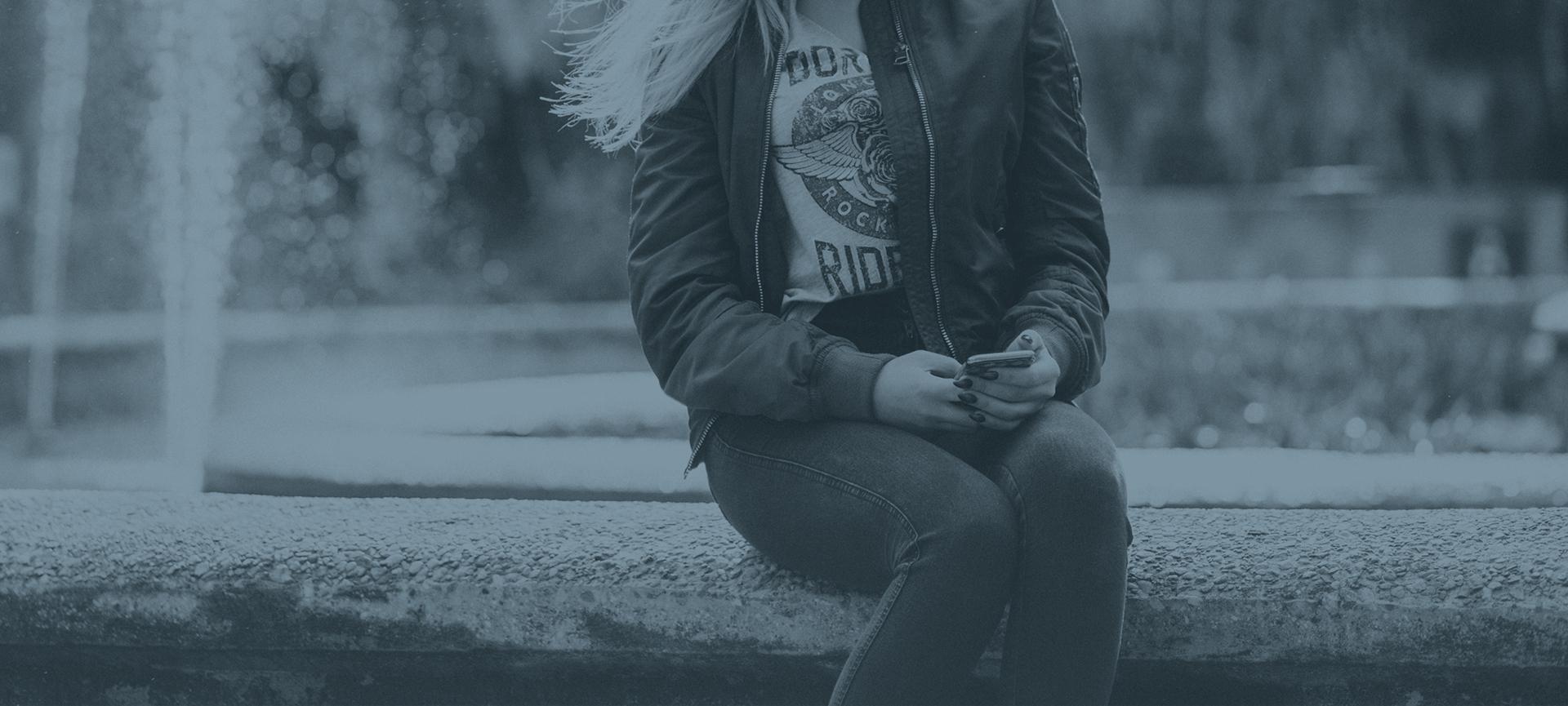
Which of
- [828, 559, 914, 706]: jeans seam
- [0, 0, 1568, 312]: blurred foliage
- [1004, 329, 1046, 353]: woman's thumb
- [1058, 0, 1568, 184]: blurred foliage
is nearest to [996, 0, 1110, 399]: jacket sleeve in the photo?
[1004, 329, 1046, 353]: woman's thumb

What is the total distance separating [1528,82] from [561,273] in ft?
18.6

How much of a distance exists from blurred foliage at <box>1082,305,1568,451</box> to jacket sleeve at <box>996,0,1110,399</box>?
2599 millimetres

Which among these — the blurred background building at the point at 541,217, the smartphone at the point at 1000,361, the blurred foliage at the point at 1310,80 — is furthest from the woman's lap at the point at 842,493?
the blurred foliage at the point at 1310,80

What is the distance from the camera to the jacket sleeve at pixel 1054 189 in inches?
80.9

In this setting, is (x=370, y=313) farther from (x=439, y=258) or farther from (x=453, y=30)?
(x=453, y=30)

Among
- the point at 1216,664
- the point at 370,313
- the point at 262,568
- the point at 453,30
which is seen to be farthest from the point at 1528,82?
the point at 262,568

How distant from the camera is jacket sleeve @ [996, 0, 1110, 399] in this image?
2.05 metres

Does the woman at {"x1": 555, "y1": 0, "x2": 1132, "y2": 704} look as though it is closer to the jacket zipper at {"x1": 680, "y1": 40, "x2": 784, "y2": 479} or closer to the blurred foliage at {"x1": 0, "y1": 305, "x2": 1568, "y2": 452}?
the jacket zipper at {"x1": 680, "y1": 40, "x2": 784, "y2": 479}

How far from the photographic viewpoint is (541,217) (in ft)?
30.5

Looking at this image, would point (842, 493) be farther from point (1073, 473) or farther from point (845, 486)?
point (1073, 473)

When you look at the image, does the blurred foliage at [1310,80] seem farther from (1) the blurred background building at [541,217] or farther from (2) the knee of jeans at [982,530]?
(2) the knee of jeans at [982,530]

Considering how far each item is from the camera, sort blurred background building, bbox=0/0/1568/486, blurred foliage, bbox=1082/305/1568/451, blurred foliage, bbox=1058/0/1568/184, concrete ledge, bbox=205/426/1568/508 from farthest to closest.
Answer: blurred foliage, bbox=1058/0/1568/184, blurred background building, bbox=0/0/1568/486, blurred foliage, bbox=1082/305/1568/451, concrete ledge, bbox=205/426/1568/508

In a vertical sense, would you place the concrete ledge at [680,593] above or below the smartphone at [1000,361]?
below

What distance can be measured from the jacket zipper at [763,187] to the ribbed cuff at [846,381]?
7.3 inches
